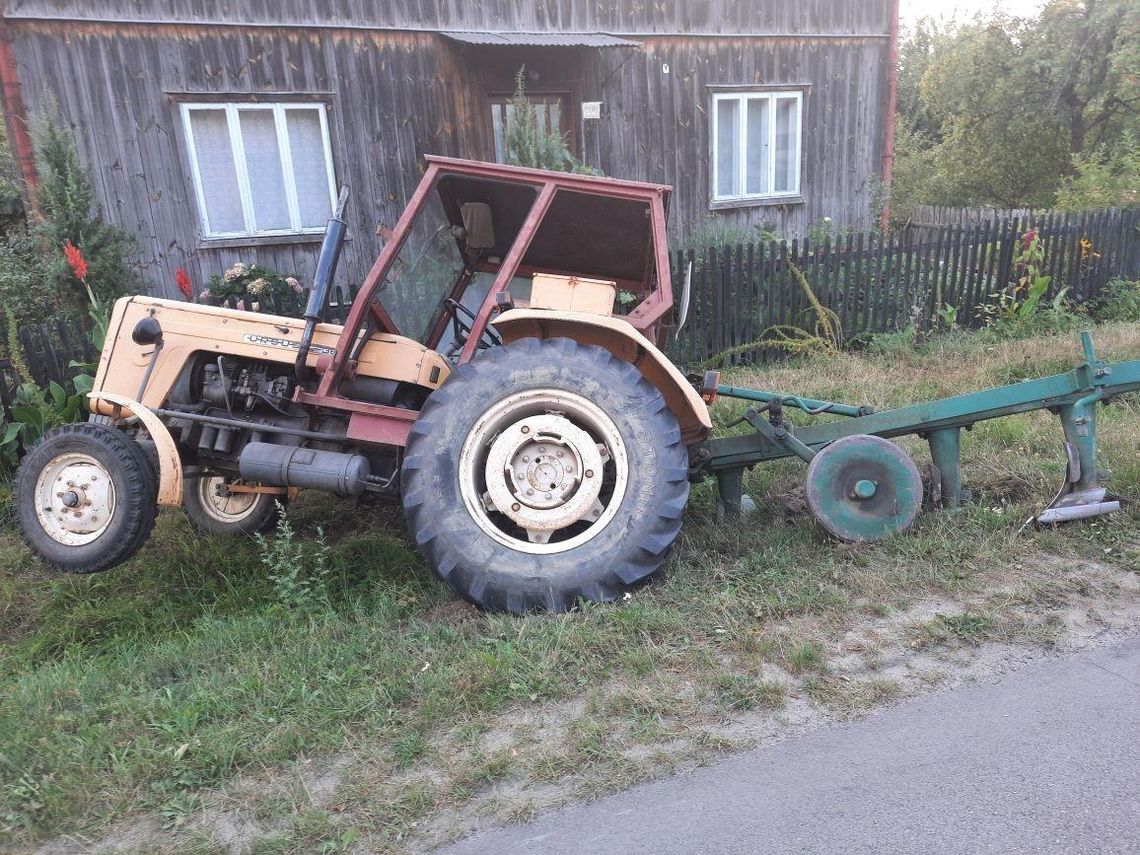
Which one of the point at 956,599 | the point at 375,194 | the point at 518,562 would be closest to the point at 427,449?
the point at 518,562

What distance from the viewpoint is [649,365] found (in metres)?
4.03

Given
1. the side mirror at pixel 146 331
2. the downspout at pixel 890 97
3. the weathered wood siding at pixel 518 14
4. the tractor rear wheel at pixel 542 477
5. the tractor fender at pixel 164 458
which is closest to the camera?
the tractor rear wheel at pixel 542 477

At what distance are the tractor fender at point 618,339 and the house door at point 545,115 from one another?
6984 mm

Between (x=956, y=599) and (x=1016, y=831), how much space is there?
140 centimetres

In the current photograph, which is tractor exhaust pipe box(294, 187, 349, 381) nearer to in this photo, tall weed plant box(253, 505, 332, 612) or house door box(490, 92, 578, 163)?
tall weed plant box(253, 505, 332, 612)

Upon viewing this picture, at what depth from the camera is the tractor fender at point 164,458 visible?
384 centimetres

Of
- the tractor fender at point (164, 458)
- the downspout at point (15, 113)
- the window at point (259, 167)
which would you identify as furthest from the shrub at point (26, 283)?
the tractor fender at point (164, 458)

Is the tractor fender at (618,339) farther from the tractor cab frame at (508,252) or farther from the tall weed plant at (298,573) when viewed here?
the tall weed plant at (298,573)

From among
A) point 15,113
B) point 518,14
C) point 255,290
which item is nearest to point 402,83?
point 518,14

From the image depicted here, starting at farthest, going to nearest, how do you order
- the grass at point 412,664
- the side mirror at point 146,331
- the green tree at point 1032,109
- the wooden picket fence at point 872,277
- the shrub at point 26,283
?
the green tree at point 1032,109 → the wooden picket fence at point 872,277 → the shrub at point 26,283 → the side mirror at point 146,331 → the grass at point 412,664

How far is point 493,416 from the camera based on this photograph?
377 cm

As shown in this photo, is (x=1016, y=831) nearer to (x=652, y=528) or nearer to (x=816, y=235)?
(x=652, y=528)

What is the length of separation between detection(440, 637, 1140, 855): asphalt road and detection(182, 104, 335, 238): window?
341 inches

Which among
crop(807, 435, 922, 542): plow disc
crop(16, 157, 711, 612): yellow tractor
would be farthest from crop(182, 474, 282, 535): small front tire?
crop(807, 435, 922, 542): plow disc
